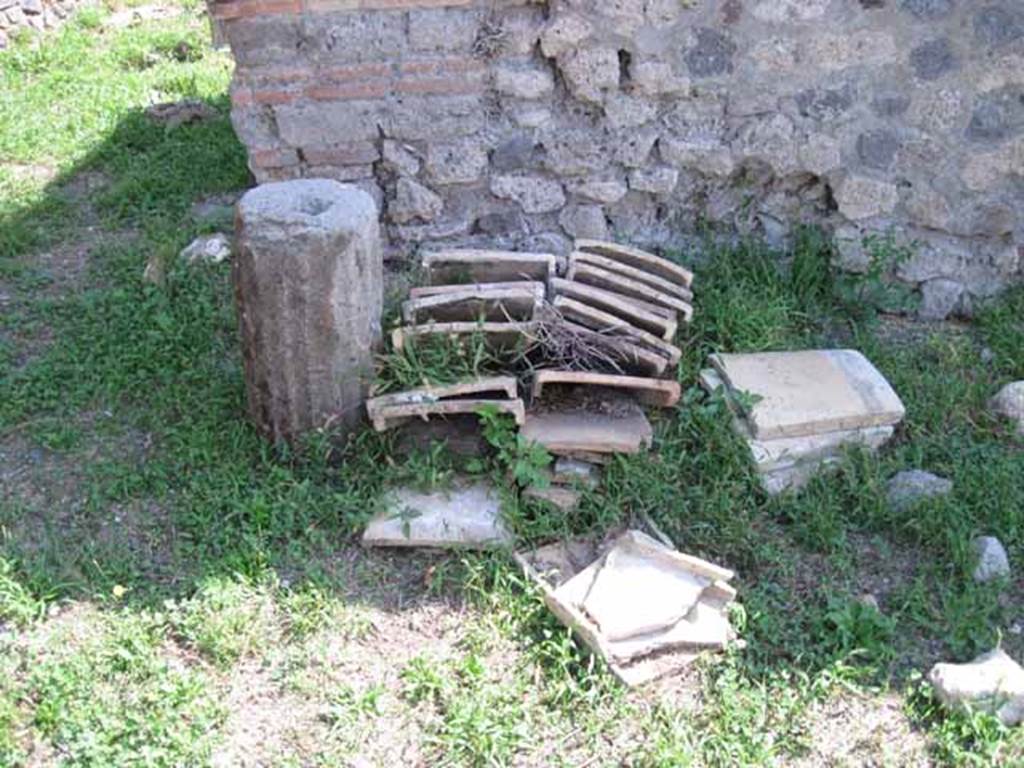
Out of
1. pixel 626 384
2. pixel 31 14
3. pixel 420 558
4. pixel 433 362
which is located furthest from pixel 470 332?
pixel 31 14

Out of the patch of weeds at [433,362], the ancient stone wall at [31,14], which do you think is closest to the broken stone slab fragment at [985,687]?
the patch of weeds at [433,362]

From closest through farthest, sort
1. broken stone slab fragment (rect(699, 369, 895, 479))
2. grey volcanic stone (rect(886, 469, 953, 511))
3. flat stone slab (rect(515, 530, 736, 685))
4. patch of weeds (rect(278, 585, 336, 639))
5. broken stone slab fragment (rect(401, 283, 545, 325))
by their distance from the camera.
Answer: flat stone slab (rect(515, 530, 736, 685)) < patch of weeds (rect(278, 585, 336, 639)) < grey volcanic stone (rect(886, 469, 953, 511)) < broken stone slab fragment (rect(699, 369, 895, 479)) < broken stone slab fragment (rect(401, 283, 545, 325))

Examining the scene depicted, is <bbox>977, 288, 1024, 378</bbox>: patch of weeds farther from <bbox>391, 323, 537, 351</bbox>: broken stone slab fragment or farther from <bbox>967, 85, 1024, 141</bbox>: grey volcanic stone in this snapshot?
<bbox>391, 323, 537, 351</bbox>: broken stone slab fragment

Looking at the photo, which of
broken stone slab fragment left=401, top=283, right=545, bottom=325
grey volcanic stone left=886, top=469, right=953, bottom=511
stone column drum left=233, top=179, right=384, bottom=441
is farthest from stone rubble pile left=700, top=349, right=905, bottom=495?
stone column drum left=233, top=179, right=384, bottom=441

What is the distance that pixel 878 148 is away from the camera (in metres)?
4.70

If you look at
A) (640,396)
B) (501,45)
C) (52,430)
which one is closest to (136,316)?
(52,430)

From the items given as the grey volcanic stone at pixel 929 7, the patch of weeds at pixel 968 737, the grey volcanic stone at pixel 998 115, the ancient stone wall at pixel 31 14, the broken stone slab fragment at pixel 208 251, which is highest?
the grey volcanic stone at pixel 929 7

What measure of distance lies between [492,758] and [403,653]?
1.61ft

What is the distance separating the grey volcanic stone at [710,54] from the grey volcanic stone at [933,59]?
736 mm

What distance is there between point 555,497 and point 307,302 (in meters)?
1.05

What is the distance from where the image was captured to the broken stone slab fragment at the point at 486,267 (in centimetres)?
434

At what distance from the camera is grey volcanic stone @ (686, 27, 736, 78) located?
455 cm

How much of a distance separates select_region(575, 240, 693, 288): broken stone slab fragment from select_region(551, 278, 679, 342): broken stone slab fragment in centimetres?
35

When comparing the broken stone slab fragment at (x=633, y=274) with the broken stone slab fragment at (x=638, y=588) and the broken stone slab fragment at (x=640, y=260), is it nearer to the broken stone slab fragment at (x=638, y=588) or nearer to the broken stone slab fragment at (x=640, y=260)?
the broken stone slab fragment at (x=640, y=260)
